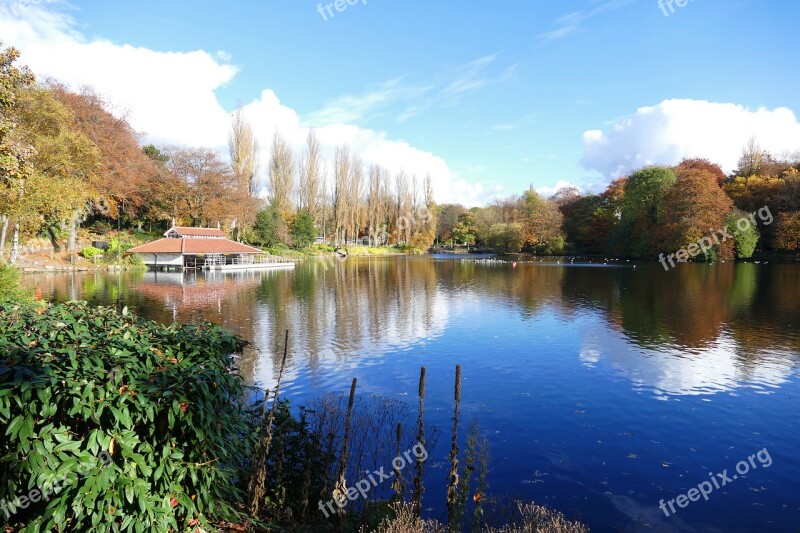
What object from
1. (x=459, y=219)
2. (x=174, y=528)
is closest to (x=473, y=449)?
(x=174, y=528)

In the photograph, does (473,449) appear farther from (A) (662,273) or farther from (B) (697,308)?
(A) (662,273)

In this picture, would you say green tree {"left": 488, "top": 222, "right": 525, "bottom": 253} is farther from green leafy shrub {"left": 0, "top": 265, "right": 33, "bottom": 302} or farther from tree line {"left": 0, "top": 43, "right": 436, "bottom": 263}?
green leafy shrub {"left": 0, "top": 265, "right": 33, "bottom": 302}

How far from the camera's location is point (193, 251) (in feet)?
137

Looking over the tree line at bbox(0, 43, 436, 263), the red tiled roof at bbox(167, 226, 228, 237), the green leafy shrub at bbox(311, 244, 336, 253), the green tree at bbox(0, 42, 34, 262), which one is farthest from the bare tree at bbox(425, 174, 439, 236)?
the green tree at bbox(0, 42, 34, 262)

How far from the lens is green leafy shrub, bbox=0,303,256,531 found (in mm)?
2814

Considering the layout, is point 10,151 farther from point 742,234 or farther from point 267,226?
point 742,234

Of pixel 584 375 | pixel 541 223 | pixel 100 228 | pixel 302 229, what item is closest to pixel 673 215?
pixel 541 223

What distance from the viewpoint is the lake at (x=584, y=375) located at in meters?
6.50

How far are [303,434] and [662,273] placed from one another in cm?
3929

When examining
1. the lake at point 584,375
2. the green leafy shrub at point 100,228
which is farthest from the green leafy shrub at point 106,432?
the green leafy shrub at point 100,228

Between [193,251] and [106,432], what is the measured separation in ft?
138

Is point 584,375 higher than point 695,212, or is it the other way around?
point 695,212

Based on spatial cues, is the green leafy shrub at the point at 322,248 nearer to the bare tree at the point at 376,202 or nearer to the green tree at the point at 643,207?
the bare tree at the point at 376,202

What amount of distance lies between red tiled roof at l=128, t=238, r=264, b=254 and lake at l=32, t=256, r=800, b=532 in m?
14.2
